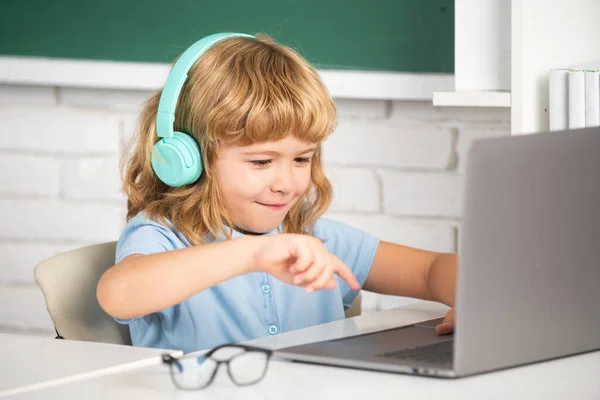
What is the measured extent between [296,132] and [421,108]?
591 millimetres

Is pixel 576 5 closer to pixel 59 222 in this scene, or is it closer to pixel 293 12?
pixel 293 12

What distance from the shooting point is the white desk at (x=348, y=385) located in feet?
2.64

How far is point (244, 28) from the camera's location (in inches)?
74.7

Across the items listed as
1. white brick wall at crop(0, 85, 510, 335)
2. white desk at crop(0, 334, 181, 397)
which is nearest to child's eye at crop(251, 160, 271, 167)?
white desk at crop(0, 334, 181, 397)

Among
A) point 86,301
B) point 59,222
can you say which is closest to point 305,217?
point 86,301

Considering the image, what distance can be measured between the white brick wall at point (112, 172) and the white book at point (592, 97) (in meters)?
0.33

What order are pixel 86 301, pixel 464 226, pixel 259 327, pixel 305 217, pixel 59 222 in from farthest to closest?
pixel 59 222, pixel 305 217, pixel 259 327, pixel 86 301, pixel 464 226

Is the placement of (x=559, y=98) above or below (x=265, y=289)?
above

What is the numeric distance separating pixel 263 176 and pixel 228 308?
0.21 meters

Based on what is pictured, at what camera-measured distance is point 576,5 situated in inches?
60.9

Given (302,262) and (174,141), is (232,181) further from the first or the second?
(302,262)

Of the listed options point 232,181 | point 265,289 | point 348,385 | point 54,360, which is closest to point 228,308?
point 265,289

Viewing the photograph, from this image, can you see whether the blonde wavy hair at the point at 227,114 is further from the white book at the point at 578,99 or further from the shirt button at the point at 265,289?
the white book at the point at 578,99

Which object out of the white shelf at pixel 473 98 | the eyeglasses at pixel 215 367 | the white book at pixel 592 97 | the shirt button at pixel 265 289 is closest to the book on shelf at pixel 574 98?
the white book at pixel 592 97
